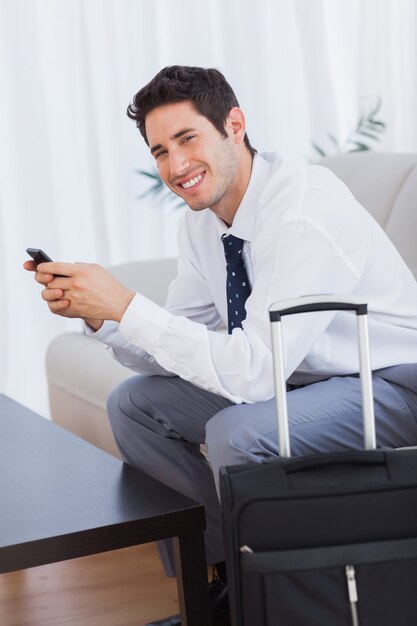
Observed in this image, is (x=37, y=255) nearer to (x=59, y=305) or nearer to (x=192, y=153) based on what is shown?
(x=59, y=305)

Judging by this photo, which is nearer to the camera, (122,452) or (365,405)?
(365,405)

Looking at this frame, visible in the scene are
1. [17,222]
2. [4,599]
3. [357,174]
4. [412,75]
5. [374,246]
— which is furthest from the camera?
[412,75]

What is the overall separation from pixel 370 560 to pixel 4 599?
1.11 m

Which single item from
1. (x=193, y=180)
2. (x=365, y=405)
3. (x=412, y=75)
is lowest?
(x=365, y=405)

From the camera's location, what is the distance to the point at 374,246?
5.74 feet

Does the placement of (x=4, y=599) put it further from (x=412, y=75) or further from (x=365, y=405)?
(x=412, y=75)

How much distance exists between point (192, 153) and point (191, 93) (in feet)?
0.36

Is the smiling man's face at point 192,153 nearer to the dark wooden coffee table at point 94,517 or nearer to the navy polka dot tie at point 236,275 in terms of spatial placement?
the navy polka dot tie at point 236,275

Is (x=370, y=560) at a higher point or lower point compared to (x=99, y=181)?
lower

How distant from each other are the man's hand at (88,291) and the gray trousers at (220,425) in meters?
0.27

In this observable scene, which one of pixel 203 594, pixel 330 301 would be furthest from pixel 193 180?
pixel 203 594

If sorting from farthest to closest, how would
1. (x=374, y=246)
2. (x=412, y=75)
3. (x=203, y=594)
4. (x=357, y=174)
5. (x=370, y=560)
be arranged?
(x=412, y=75) → (x=357, y=174) → (x=374, y=246) → (x=203, y=594) → (x=370, y=560)

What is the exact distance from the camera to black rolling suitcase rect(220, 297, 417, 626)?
1275mm

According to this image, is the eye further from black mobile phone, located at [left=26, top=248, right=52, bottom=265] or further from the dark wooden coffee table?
the dark wooden coffee table
